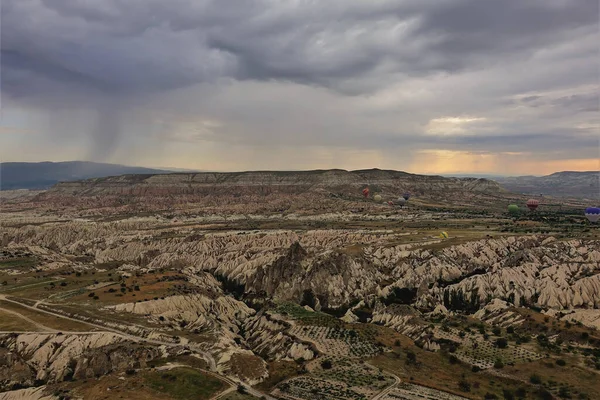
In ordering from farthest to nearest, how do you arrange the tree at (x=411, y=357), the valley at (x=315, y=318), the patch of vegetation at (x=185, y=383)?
the tree at (x=411, y=357) → the valley at (x=315, y=318) → the patch of vegetation at (x=185, y=383)

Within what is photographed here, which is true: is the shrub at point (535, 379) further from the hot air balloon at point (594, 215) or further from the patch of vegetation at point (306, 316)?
the hot air balloon at point (594, 215)

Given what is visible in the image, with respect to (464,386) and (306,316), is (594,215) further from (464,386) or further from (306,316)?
(464,386)

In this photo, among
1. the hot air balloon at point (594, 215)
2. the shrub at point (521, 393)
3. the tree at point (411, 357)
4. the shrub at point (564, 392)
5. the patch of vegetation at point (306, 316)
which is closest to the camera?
the shrub at point (564, 392)

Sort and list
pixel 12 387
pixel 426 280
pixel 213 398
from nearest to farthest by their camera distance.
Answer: pixel 213 398 → pixel 12 387 → pixel 426 280

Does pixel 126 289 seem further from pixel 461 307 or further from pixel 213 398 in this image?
pixel 461 307

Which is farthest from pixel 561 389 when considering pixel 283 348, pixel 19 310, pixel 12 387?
pixel 19 310

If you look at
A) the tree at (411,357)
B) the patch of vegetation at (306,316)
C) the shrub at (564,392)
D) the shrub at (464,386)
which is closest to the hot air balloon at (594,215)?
the patch of vegetation at (306,316)

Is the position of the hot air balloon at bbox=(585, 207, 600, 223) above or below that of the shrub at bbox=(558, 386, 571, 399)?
above

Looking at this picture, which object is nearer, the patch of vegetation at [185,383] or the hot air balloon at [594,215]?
the patch of vegetation at [185,383]

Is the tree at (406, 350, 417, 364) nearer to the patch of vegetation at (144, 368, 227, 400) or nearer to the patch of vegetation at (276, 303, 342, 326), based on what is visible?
the patch of vegetation at (276, 303, 342, 326)

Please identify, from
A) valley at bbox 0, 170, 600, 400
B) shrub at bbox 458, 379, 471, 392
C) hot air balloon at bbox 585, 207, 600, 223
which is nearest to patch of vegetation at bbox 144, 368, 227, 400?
valley at bbox 0, 170, 600, 400

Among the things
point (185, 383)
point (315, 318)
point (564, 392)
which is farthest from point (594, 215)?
point (185, 383)
